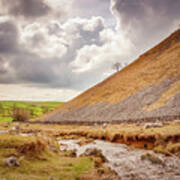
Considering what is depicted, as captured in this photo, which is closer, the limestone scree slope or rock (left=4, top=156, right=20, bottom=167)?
rock (left=4, top=156, right=20, bottom=167)

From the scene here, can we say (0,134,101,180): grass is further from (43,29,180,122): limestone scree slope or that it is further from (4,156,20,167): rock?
(43,29,180,122): limestone scree slope

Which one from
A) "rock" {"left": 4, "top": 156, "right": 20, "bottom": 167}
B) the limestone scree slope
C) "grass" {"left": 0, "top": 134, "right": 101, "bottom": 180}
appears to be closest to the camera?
"grass" {"left": 0, "top": 134, "right": 101, "bottom": 180}

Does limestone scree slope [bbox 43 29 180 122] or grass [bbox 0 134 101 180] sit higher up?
limestone scree slope [bbox 43 29 180 122]

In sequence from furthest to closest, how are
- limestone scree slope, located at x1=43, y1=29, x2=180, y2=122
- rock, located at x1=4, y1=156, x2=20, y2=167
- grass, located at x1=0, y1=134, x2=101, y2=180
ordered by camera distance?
limestone scree slope, located at x1=43, y1=29, x2=180, y2=122
rock, located at x1=4, y1=156, x2=20, y2=167
grass, located at x1=0, y1=134, x2=101, y2=180

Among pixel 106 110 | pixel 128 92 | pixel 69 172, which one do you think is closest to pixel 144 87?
pixel 128 92

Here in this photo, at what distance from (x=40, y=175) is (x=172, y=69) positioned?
2821 inches

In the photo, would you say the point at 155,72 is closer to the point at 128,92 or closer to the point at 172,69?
the point at 172,69

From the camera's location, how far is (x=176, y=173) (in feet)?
43.5

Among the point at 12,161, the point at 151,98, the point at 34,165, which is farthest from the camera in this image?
the point at 151,98

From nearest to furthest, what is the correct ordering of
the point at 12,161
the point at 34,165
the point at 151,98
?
the point at 12,161 → the point at 34,165 → the point at 151,98

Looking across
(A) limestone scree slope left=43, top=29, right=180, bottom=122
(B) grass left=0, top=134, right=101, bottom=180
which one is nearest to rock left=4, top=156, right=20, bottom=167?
(B) grass left=0, top=134, right=101, bottom=180

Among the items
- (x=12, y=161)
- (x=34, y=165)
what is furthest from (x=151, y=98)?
(x=12, y=161)

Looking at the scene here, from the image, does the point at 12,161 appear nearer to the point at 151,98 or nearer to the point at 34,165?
the point at 34,165

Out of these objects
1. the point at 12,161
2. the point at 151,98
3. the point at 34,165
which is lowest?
the point at 34,165
